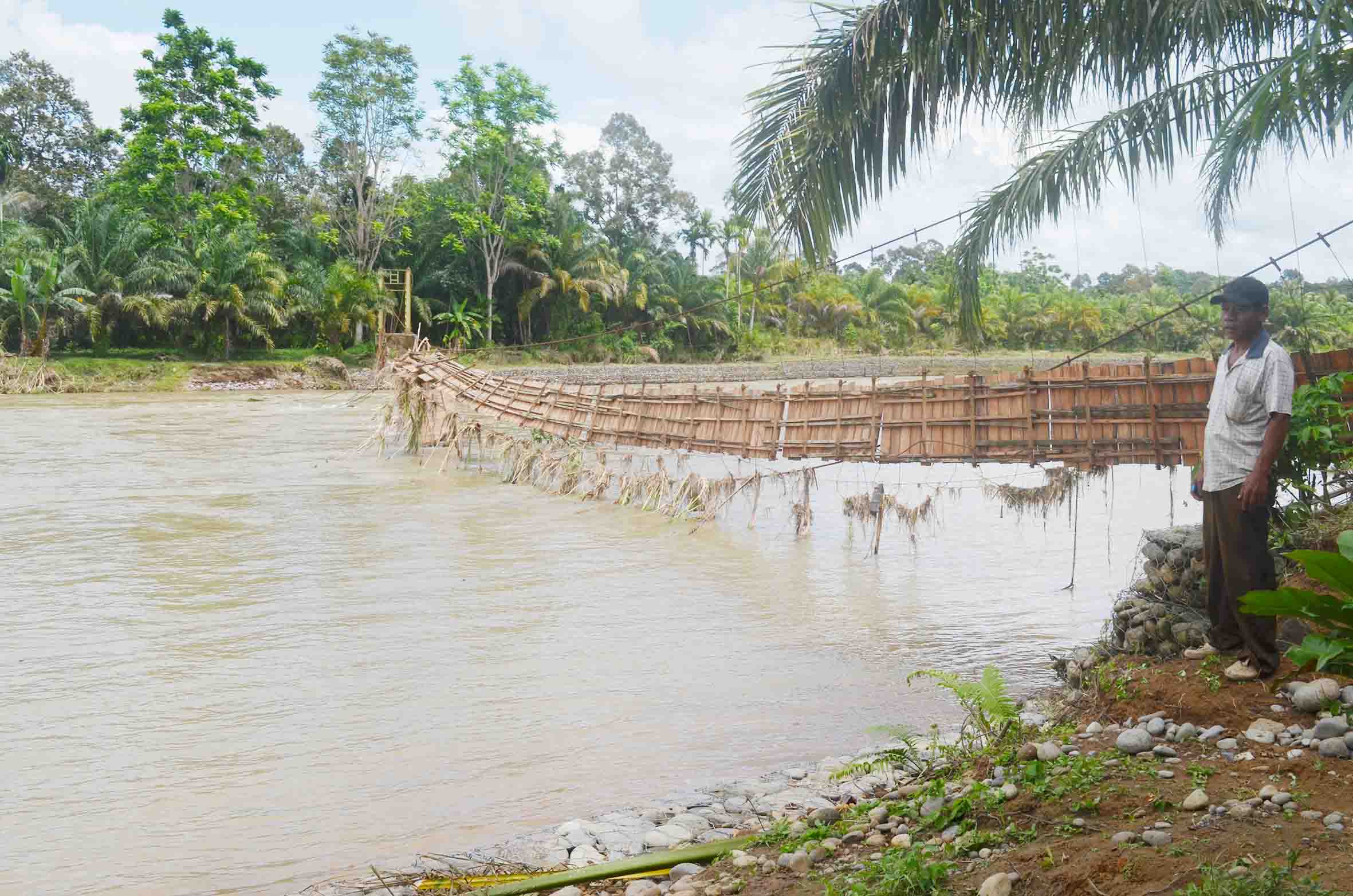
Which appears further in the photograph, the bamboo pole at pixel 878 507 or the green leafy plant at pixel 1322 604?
the bamboo pole at pixel 878 507

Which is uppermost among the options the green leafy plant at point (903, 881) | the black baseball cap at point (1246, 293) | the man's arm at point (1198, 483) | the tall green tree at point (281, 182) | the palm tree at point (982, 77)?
the tall green tree at point (281, 182)

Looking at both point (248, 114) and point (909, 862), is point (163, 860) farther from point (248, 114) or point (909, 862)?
point (248, 114)

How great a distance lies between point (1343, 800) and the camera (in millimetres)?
2365

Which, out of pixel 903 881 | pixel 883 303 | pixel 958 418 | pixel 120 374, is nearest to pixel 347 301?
pixel 120 374

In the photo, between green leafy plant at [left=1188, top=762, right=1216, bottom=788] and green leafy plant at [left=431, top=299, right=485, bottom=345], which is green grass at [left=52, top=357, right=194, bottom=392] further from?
green leafy plant at [left=1188, top=762, right=1216, bottom=788]

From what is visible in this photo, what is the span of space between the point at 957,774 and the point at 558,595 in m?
4.14

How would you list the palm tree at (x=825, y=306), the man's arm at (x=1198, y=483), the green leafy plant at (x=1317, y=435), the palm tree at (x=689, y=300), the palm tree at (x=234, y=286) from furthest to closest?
1. the palm tree at (x=825, y=306)
2. the palm tree at (x=689, y=300)
3. the palm tree at (x=234, y=286)
4. the green leafy plant at (x=1317, y=435)
5. the man's arm at (x=1198, y=483)

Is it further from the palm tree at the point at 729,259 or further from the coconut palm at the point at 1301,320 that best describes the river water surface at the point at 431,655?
the palm tree at the point at 729,259

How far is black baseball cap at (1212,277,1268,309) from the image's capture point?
3.28 meters

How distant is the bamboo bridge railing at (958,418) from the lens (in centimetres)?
564

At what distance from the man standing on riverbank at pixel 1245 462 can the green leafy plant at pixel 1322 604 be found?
15.9 inches

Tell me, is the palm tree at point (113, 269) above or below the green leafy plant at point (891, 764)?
above

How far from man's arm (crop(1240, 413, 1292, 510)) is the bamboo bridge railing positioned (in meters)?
1.47

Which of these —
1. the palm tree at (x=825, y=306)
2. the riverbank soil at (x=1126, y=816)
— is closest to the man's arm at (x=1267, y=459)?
the riverbank soil at (x=1126, y=816)
